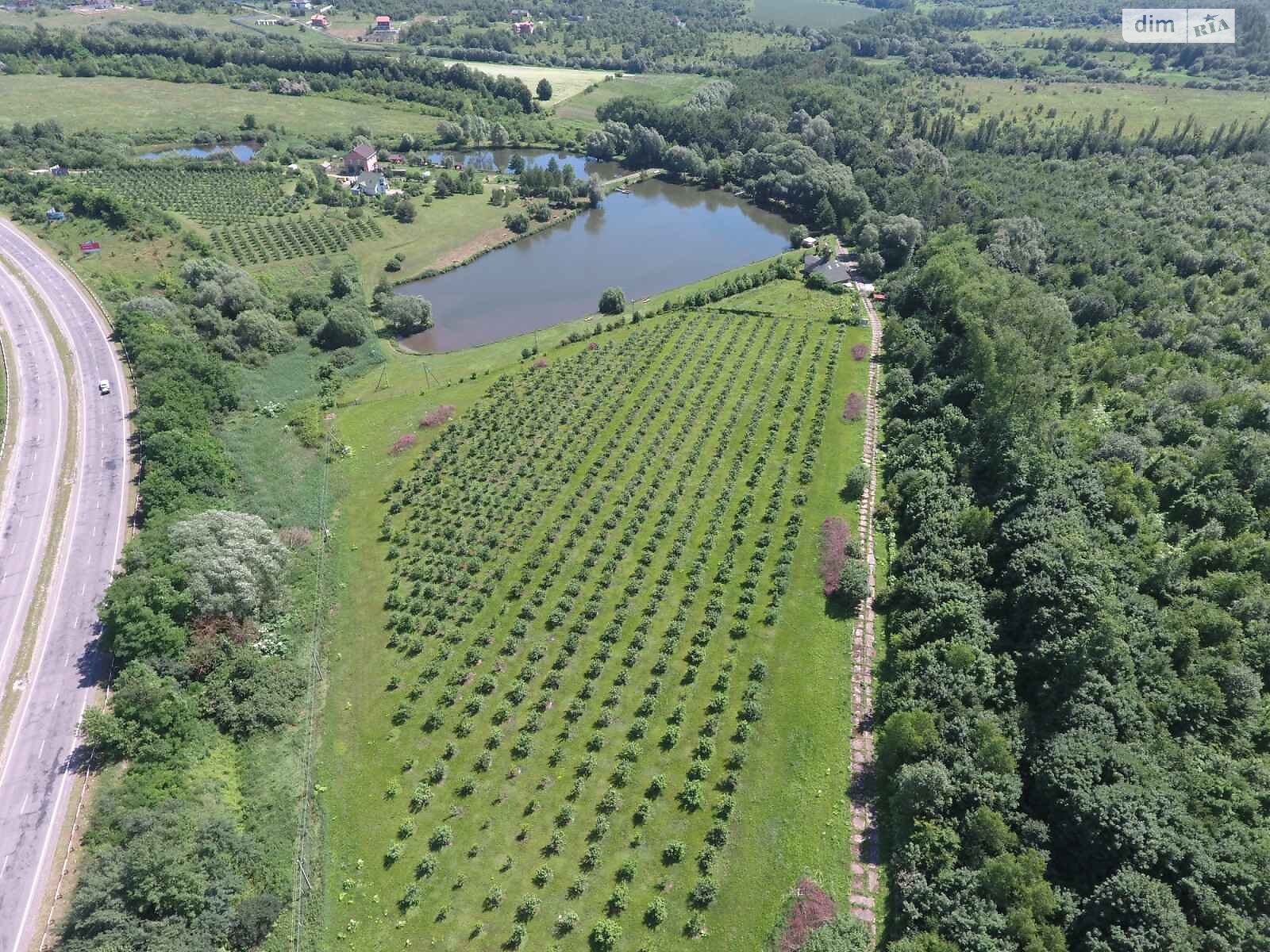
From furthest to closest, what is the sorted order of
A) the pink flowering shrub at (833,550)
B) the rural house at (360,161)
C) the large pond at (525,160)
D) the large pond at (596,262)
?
the large pond at (525,160), the rural house at (360,161), the large pond at (596,262), the pink flowering shrub at (833,550)

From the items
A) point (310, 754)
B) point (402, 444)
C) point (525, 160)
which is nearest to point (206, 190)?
point (525, 160)

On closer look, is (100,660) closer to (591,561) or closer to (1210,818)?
(591,561)

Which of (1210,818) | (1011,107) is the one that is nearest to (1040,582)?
(1210,818)

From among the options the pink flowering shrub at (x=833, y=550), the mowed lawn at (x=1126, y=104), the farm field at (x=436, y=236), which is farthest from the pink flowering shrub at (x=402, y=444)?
the mowed lawn at (x=1126, y=104)

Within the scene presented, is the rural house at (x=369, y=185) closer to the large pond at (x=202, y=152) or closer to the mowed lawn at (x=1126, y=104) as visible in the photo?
the large pond at (x=202, y=152)

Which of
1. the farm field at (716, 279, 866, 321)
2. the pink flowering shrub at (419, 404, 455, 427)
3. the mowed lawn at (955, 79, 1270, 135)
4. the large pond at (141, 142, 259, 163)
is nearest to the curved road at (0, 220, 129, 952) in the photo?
the pink flowering shrub at (419, 404, 455, 427)

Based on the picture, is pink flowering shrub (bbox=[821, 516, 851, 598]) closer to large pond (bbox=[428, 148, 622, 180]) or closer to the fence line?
the fence line

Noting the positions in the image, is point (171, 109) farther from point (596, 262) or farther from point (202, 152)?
point (596, 262)
